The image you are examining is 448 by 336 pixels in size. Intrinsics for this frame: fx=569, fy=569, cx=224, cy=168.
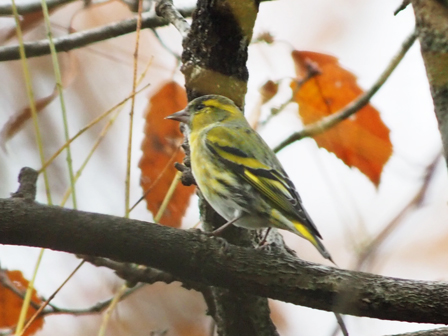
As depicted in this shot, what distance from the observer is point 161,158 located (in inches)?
129

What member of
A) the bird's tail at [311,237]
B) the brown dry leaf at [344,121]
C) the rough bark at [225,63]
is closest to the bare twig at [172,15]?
the rough bark at [225,63]

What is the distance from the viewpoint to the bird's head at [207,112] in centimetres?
367

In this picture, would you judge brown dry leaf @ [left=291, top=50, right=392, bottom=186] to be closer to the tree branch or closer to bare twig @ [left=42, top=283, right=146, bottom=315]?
the tree branch

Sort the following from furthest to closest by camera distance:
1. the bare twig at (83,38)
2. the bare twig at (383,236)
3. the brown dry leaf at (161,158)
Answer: the bare twig at (83,38) → the brown dry leaf at (161,158) → the bare twig at (383,236)

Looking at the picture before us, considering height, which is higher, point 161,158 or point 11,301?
point 161,158

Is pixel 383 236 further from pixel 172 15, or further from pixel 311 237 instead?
pixel 172 15

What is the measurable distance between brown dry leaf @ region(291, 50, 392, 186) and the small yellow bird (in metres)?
0.40

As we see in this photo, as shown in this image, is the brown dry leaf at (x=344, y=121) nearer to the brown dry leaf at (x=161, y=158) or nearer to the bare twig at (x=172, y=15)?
the bare twig at (x=172, y=15)

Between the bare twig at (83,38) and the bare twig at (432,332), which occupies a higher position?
the bare twig at (83,38)

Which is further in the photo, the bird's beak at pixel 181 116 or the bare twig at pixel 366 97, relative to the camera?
the bird's beak at pixel 181 116


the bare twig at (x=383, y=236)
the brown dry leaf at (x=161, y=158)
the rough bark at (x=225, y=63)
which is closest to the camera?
the bare twig at (x=383, y=236)

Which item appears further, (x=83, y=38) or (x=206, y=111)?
(x=83, y=38)

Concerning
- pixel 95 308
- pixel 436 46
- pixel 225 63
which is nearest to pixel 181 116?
pixel 225 63

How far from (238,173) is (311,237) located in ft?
2.51
